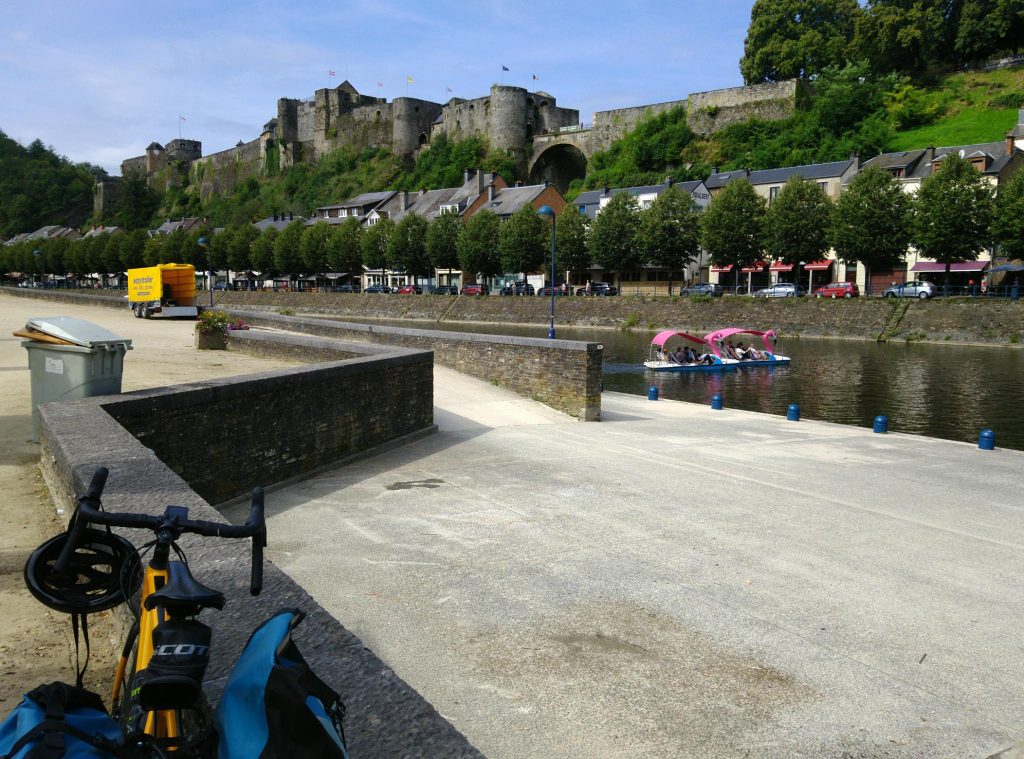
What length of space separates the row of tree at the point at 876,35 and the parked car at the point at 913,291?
5176 centimetres

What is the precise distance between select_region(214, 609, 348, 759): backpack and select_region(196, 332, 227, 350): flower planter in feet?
79.7

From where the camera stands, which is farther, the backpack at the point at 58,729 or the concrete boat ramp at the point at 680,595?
the concrete boat ramp at the point at 680,595

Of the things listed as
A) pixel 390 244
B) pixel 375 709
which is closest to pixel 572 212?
pixel 390 244

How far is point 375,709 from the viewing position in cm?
284

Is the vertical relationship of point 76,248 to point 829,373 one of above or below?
above

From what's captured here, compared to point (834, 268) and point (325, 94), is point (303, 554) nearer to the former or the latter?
point (834, 268)

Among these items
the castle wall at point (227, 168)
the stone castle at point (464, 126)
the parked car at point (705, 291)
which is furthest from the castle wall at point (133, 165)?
the parked car at point (705, 291)

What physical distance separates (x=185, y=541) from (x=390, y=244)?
248 ft

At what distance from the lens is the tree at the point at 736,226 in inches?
2238

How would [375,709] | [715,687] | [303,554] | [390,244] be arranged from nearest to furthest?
[375,709] → [715,687] → [303,554] → [390,244]

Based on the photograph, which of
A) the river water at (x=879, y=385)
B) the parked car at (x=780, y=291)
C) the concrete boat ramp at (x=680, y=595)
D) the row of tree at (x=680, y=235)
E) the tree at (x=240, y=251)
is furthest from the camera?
the tree at (x=240, y=251)

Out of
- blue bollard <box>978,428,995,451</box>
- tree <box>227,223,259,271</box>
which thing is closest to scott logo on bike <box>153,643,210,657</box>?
blue bollard <box>978,428,995,451</box>

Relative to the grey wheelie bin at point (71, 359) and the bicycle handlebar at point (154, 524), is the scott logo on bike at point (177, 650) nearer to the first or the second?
the bicycle handlebar at point (154, 524)

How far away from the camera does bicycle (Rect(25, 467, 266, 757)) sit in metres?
2.28
